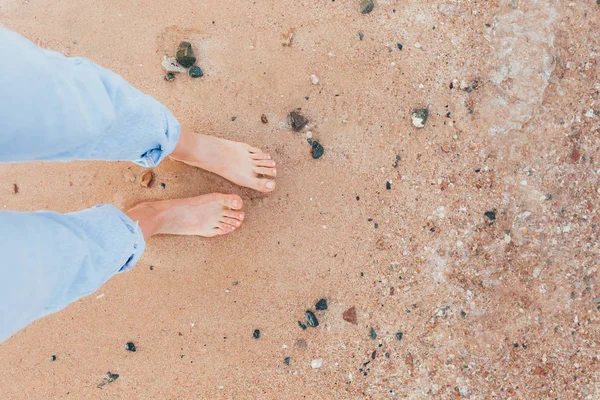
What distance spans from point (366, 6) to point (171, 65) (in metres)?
0.91

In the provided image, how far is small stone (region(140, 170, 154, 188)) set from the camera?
2.02m

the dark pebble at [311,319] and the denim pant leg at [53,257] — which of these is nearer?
the denim pant leg at [53,257]

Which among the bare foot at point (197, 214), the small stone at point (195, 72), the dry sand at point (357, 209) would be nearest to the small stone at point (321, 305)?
the dry sand at point (357, 209)

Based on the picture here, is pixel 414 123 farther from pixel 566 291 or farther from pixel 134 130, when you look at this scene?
pixel 134 130

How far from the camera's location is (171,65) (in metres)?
2.02

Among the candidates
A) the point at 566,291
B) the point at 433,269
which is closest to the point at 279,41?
the point at 433,269

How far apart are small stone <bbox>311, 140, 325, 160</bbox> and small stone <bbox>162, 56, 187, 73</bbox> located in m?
0.69

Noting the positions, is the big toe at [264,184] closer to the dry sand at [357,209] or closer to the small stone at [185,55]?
the dry sand at [357,209]

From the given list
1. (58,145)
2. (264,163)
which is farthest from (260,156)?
(58,145)

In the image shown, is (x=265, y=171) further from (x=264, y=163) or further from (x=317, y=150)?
(x=317, y=150)

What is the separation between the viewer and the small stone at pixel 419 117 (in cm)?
201

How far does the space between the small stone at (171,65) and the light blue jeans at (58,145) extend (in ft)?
2.07

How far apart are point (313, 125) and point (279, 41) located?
408 millimetres

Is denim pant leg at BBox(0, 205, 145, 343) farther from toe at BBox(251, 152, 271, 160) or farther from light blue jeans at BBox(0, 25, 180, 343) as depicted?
toe at BBox(251, 152, 271, 160)
